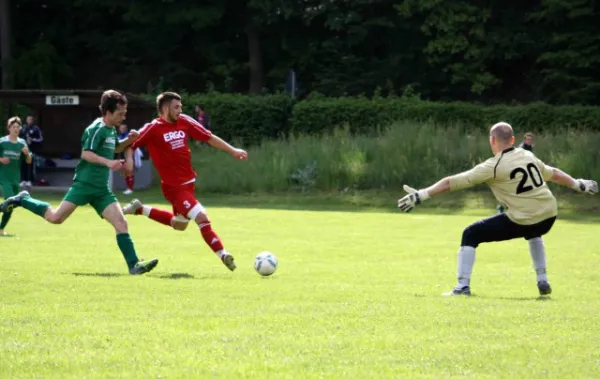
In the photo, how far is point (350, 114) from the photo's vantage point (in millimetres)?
43000

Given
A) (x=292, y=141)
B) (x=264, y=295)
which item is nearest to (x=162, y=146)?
(x=264, y=295)

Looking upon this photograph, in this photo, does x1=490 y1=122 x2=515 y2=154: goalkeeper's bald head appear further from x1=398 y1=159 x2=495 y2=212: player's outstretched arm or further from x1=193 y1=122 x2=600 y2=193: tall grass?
x1=193 y1=122 x2=600 y2=193: tall grass

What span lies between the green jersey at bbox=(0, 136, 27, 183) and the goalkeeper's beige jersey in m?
11.2

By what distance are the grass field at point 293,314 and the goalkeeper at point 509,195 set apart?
38 cm

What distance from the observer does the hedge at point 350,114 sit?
41688 mm

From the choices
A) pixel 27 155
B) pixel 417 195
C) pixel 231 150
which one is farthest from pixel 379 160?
pixel 417 195

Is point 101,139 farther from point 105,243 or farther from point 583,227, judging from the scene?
point 583,227

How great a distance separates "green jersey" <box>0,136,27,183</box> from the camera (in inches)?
792

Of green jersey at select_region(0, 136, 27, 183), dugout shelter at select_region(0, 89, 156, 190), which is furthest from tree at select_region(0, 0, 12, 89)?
green jersey at select_region(0, 136, 27, 183)

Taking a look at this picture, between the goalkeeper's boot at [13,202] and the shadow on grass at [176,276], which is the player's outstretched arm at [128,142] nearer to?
the shadow on grass at [176,276]

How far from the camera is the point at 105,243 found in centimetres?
1797

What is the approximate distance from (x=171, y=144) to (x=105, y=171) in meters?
0.84

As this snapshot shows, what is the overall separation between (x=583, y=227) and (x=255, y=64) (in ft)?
99.2

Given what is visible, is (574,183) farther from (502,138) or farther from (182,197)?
(182,197)
